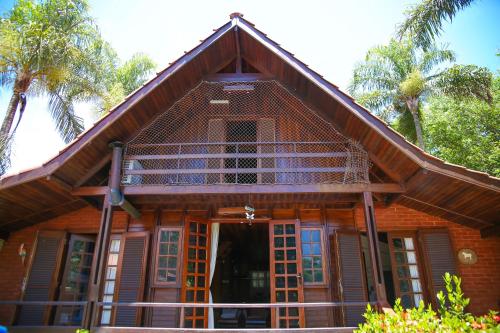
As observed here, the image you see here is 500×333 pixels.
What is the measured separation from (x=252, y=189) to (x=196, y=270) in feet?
7.72

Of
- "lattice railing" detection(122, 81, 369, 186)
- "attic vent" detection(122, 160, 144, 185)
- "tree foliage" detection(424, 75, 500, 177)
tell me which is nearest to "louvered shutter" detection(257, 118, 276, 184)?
"lattice railing" detection(122, 81, 369, 186)

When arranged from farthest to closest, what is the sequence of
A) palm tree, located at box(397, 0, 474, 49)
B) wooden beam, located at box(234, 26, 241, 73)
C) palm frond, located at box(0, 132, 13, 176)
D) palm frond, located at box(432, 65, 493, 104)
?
palm frond, located at box(432, 65, 493, 104), palm tree, located at box(397, 0, 474, 49), palm frond, located at box(0, 132, 13, 176), wooden beam, located at box(234, 26, 241, 73)

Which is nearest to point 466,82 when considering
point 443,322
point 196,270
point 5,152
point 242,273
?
point 242,273

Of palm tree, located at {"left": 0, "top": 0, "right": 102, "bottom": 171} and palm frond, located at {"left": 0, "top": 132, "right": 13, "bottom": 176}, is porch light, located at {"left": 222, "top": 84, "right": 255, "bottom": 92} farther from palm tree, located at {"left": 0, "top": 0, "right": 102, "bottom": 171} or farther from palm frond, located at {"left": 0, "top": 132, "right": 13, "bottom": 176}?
palm frond, located at {"left": 0, "top": 132, "right": 13, "bottom": 176}

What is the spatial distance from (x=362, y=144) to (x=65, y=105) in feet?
34.3

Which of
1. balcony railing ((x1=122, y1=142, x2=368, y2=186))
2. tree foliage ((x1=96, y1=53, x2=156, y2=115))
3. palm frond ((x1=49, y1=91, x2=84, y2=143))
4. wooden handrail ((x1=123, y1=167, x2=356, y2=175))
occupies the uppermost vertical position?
tree foliage ((x1=96, y1=53, x2=156, y2=115))

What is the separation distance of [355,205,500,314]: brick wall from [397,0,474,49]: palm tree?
26.8ft

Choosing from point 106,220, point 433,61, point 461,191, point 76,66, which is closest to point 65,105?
point 76,66

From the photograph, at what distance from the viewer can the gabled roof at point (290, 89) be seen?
6465 millimetres

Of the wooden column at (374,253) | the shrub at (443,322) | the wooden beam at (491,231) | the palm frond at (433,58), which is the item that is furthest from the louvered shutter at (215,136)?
the palm frond at (433,58)

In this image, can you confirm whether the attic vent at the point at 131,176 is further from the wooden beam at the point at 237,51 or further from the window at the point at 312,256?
the window at the point at 312,256

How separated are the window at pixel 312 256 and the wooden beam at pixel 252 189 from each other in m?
1.41

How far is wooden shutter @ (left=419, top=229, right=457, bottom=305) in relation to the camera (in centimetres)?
750

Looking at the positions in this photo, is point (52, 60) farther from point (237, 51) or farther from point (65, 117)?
point (237, 51)
